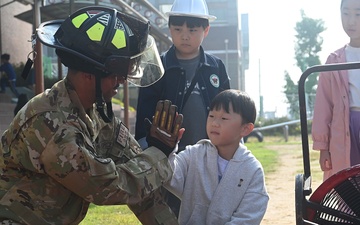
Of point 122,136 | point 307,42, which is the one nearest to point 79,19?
point 122,136

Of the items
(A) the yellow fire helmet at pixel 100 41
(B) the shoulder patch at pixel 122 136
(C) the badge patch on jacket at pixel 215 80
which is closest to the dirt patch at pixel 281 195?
→ (C) the badge patch on jacket at pixel 215 80

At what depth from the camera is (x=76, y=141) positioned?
2.82m

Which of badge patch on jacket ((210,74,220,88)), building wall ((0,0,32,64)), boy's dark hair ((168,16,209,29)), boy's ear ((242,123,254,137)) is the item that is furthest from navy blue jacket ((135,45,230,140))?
building wall ((0,0,32,64))

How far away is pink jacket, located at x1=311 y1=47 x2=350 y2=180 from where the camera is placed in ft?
13.7

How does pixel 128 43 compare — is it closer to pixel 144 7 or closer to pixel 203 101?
pixel 203 101

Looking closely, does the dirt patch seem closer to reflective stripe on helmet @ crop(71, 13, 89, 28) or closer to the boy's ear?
the boy's ear

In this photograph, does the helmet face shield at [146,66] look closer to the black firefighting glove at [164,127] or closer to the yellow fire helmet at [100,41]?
A: the yellow fire helmet at [100,41]

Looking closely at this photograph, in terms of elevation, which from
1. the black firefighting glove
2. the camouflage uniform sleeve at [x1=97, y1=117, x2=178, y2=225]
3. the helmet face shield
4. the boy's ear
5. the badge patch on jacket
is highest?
the helmet face shield

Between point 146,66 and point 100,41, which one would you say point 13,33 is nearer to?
point 146,66

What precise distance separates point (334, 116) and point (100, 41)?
1.89 m

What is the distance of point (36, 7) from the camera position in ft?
32.9

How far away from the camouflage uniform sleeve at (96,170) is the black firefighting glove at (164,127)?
0.05 metres

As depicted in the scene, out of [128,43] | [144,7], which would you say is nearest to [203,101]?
[128,43]

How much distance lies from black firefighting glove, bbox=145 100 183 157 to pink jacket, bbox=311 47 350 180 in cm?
149
